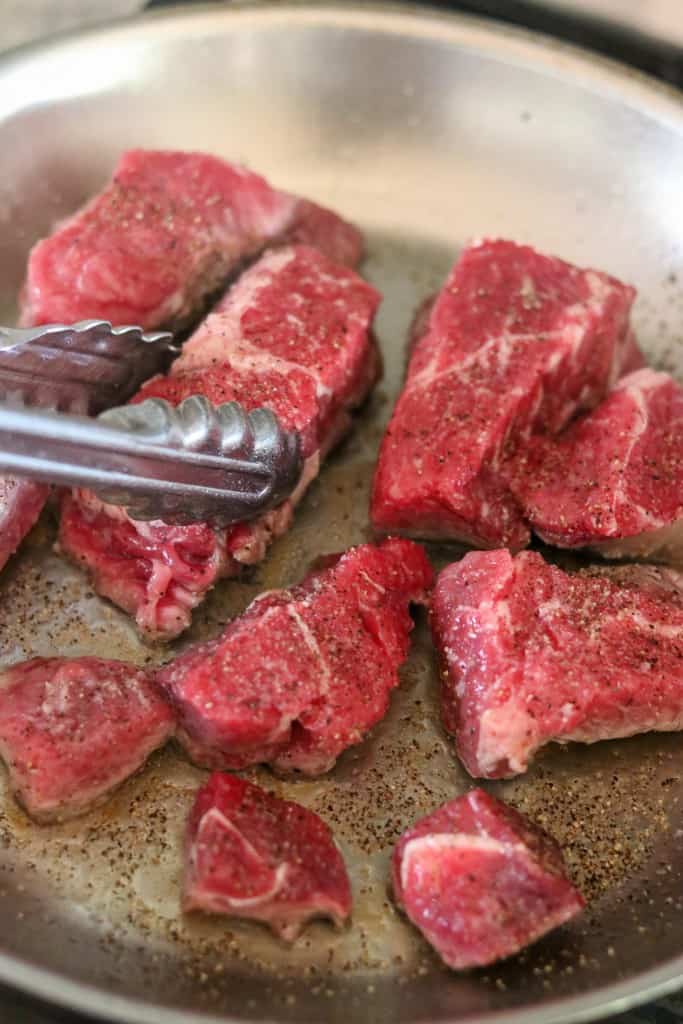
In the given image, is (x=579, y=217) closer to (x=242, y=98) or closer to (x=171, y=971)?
(x=242, y=98)

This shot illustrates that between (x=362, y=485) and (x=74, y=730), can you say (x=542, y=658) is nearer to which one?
(x=362, y=485)

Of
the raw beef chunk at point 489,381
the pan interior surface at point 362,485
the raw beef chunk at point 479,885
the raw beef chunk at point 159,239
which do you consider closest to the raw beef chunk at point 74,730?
the pan interior surface at point 362,485

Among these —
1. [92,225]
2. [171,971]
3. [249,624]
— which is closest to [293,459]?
[249,624]

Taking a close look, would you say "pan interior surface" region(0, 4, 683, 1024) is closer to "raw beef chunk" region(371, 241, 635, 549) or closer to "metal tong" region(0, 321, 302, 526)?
"raw beef chunk" region(371, 241, 635, 549)

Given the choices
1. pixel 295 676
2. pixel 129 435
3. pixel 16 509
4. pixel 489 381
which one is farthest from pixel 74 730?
pixel 489 381

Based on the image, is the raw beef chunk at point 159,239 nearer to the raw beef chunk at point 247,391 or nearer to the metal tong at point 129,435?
the raw beef chunk at point 247,391

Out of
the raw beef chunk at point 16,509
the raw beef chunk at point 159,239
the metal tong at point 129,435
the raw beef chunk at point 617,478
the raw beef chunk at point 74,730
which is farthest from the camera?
the raw beef chunk at point 159,239
